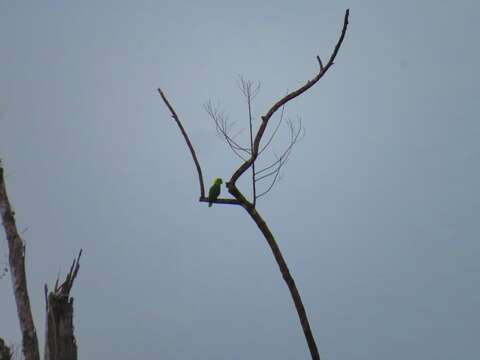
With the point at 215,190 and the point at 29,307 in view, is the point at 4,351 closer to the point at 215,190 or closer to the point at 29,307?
the point at 29,307

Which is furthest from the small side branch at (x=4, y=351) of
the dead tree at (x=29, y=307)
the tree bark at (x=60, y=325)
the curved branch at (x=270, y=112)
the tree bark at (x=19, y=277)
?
the curved branch at (x=270, y=112)

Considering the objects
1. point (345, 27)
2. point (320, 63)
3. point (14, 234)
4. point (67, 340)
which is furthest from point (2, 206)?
point (345, 27)

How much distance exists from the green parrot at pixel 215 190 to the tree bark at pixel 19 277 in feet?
6.28

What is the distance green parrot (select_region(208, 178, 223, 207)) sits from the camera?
3.79 metres

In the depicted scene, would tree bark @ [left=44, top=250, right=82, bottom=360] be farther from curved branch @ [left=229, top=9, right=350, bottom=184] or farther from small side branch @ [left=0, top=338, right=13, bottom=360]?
curved branch @ [left=229, top=9, right=350, bottom=184]

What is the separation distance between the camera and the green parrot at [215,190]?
149 inches

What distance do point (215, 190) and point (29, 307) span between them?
2082mm

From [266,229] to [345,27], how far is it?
1.65 metres

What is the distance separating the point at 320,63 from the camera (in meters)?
3.65

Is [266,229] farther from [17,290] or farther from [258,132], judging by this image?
[17,290]

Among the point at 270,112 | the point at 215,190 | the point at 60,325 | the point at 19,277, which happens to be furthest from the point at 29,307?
the point at 270,112

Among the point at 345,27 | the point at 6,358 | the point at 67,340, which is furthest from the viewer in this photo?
the point at 6,358

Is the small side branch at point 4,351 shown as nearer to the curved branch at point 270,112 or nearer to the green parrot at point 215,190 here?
the green parrot at point 215,190

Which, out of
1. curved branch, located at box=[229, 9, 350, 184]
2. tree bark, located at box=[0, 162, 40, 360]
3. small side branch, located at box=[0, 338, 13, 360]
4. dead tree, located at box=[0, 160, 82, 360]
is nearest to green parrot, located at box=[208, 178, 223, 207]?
curved branch, located at box=[229, 9, 350, 184]
